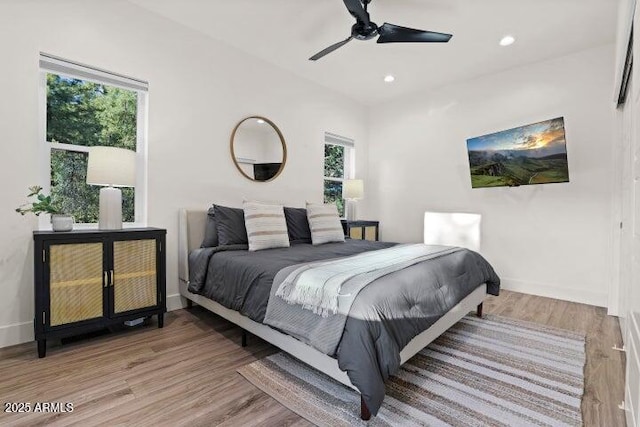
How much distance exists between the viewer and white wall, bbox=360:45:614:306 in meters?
3.34

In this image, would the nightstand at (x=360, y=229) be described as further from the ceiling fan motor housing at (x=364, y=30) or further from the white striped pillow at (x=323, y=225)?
the ceiling fan motor housing at (x=364, y=30)

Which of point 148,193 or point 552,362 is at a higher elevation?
point 148,193

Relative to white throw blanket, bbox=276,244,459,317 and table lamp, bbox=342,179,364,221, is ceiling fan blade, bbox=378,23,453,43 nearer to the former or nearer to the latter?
white throw blanket, bbox=276,244,459,317

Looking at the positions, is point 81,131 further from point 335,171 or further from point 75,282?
point 335,171

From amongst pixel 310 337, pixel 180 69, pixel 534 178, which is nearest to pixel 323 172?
pixel 180 69

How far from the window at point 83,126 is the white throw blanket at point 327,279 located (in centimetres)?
186

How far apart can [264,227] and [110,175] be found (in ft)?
4.16

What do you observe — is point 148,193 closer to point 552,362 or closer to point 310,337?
point 310,337

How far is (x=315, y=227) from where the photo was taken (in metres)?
3.35

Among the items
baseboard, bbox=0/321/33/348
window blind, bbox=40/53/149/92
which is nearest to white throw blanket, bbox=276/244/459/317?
baseboard, bbox=0/321/33/348

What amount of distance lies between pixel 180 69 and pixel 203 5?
0.63 metres

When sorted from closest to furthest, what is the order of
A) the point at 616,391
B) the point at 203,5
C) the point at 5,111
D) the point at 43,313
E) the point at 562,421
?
the point at 562,421
the point at 616,391
the point at 43,313
the point at 5,111
the point at 203,5

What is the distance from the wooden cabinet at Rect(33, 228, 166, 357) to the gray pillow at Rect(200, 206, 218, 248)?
1.34 ft

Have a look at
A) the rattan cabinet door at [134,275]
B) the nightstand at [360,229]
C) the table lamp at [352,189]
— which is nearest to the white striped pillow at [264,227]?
the rattan cabinet door at [134,275]
